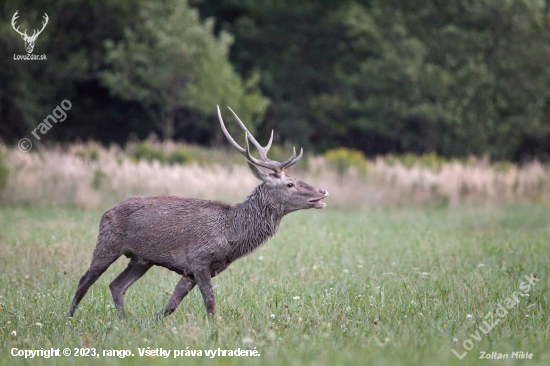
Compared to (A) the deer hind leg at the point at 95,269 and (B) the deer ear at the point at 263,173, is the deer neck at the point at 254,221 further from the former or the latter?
(A) the deer hind leg at the point at 95,269

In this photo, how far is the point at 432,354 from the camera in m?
4.79

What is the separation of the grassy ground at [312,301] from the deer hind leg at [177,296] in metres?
0.20

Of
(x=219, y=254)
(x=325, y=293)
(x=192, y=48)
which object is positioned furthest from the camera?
(x=192, y=48)

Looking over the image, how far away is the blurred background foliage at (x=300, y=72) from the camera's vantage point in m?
30.5

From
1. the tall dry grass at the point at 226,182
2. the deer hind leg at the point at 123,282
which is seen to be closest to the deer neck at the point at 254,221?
the deer hind leg at the point at 123,282

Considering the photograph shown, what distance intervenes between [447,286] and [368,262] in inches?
85.1

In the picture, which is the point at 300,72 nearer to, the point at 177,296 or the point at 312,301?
the point at 312,301

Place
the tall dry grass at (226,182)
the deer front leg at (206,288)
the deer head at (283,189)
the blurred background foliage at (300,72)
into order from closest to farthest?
the deer front leg at (206,288) → the deer head at (283,189) → the tall dry grass at (226,182) → the blurred background foliage at (300,72)

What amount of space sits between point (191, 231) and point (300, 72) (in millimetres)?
32390

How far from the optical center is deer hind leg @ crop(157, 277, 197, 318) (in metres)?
6.66

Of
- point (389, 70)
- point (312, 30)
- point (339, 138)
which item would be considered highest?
point (312, 30)

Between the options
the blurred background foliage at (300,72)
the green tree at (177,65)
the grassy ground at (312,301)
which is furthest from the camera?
the blurred background foliage at (300,72)

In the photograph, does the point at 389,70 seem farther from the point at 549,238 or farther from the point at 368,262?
the point at 368,262

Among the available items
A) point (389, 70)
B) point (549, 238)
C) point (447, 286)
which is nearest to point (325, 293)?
point (447, 286)
